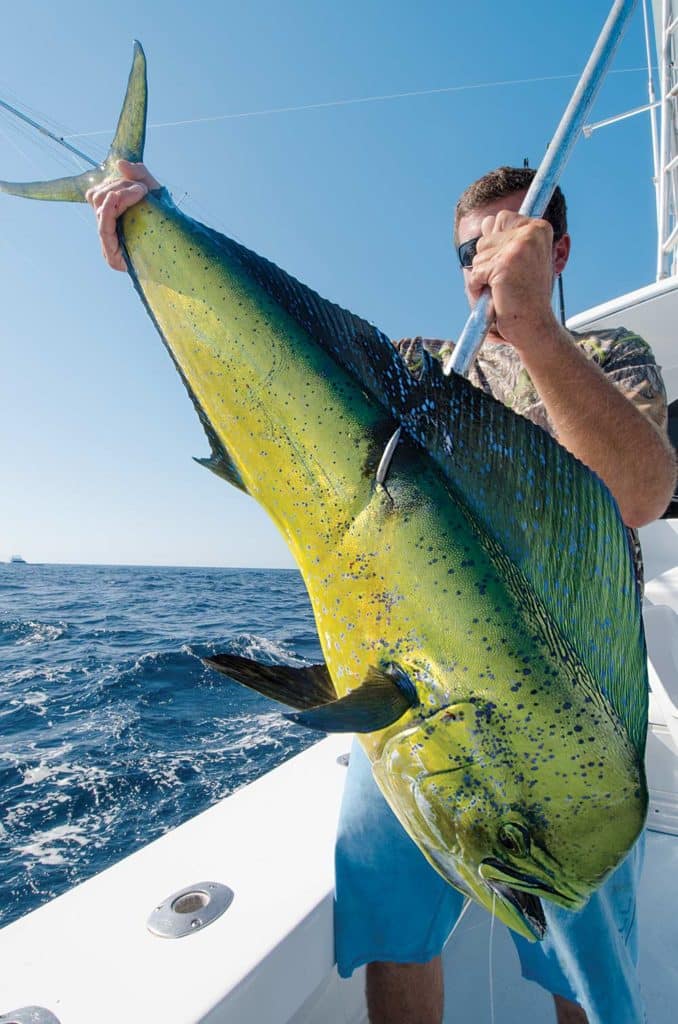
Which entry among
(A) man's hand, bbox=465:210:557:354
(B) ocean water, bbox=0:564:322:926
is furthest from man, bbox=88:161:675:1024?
(B) ocean water, bbox=0:564:322:926

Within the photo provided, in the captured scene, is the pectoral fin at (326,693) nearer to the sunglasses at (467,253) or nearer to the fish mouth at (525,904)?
the fish mouth at (525,904)

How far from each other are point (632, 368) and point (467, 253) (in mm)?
503

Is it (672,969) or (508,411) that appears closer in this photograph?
(508,411)

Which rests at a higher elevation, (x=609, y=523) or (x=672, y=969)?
(x=609, y=523)

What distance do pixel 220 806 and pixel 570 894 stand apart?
55.7 inches

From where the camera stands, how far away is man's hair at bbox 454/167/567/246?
148cm

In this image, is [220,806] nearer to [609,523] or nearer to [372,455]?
[372,455]

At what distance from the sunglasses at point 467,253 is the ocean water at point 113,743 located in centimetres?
118

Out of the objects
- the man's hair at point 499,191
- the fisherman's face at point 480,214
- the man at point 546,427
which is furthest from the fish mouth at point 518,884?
the man's hair at point 499,191

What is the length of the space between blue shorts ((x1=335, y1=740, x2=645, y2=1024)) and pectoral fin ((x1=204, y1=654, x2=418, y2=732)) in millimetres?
634

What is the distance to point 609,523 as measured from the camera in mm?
860

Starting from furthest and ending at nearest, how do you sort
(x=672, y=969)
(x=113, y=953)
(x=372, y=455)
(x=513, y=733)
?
1. (x=672, y=969)
2. (x=113, y=953)
3. (x=372, y=455)
4. (x=513, y=733)

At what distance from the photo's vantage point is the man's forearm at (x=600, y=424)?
1.02m

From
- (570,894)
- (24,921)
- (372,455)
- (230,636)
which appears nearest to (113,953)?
(24,921)
